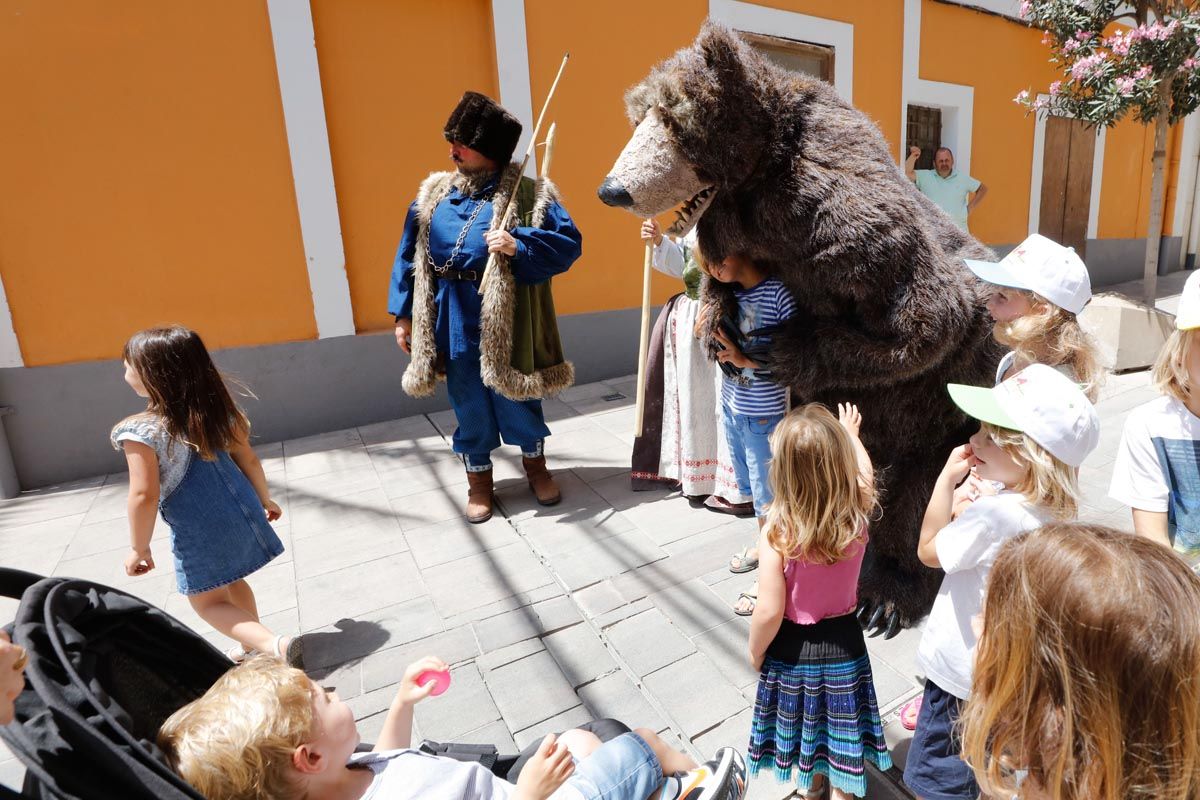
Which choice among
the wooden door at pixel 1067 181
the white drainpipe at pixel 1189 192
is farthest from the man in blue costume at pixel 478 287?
the white drainpipe at pixel 1189 192

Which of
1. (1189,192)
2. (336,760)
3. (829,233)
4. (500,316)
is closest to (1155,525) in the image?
(829,233)

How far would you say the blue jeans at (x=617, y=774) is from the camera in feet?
4.41

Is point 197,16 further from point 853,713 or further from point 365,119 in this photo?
point 853,713

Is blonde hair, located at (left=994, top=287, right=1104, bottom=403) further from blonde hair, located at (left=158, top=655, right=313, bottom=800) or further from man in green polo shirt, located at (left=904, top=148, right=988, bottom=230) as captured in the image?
man in green polo shirt, located at (left=904, top=148, right=988, bottom=230)

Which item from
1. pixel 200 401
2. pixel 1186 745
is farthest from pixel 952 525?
pixel 200 401

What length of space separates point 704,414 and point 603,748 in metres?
2.23

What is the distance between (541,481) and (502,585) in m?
0.87

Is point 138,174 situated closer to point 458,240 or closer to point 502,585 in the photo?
point 458,240

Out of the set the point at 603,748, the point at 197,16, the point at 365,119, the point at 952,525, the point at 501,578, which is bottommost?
the point at 501,578

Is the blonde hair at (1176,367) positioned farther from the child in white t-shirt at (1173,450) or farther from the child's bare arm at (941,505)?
the child's bare arm at (941,505)

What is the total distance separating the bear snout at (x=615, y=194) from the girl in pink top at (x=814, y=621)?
0.79 m

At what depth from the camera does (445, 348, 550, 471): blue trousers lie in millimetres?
3408

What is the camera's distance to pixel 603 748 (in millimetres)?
1436

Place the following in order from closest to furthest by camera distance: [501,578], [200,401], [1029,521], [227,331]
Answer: [1029,521] < [200,401] < [501,578] < [227,331]
